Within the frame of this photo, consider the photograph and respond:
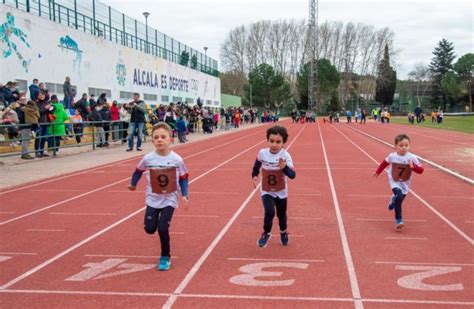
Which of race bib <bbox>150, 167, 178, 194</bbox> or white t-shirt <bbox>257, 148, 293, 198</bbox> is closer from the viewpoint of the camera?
race bib <bbox>150, 167, 178, 194</bbox>

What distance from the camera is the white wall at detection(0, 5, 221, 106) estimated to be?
1888 cm

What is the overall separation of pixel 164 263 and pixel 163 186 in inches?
30.7

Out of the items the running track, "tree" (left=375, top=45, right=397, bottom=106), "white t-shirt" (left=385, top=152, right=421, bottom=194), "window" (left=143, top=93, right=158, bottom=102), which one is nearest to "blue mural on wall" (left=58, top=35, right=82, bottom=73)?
"window" (left=143, top=93, right=158, bottom=102)

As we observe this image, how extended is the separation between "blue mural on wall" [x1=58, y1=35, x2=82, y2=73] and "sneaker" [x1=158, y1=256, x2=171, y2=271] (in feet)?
62.9

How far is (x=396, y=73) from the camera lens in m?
102

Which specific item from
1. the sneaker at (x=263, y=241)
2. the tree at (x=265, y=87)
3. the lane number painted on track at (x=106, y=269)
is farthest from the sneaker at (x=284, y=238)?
the tree at (x=265, y=87)

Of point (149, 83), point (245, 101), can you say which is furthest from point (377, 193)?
point (245, 101)

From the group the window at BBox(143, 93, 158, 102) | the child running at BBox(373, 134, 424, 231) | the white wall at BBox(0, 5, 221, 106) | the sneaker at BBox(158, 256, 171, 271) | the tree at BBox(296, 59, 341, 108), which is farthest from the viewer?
Answer: the tree at BBox(296, 59, 341, 108)

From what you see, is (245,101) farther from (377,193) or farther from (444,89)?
(377,193)

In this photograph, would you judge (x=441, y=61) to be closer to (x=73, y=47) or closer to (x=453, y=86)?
(x=453, y=86)

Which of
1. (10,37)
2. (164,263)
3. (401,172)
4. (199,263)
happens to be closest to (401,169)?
(401,172)

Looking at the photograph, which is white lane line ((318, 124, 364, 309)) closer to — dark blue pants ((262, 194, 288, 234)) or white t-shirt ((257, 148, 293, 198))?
dark blue pants ((262, 194, 288, 234))

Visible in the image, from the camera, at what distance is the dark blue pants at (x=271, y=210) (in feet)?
19.7

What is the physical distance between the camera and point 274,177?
5973 millimetres
